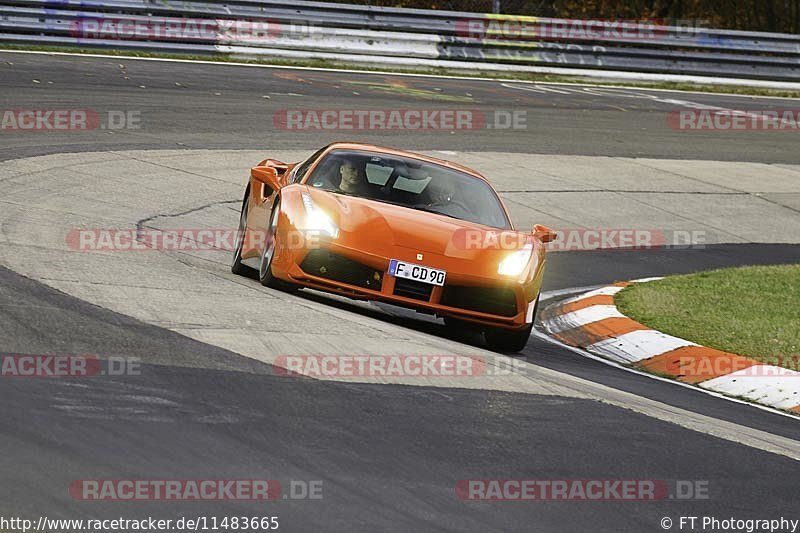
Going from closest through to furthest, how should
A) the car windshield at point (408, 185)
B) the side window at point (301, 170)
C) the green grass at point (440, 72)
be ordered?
the car windshield at point (408, 185) < the side window at point (301, 170) < the green grass at point (440, 72)

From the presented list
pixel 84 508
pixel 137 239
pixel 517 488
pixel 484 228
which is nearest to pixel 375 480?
pixel 517 488

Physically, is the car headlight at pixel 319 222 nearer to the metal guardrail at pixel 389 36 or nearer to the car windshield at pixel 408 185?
the car windshield at pixel 408 185

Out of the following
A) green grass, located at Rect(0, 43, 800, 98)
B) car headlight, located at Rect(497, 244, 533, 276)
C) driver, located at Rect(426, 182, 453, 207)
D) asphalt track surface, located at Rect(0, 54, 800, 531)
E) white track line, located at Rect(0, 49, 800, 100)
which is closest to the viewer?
asphalt track surface, located at Rect(0, 54, 800, 531)

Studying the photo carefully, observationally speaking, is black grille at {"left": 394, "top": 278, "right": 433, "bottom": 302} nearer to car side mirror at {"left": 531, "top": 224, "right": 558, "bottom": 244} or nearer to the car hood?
the car hood

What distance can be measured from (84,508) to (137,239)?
640 cm

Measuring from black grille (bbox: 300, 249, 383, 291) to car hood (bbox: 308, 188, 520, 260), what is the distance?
4.8 inches

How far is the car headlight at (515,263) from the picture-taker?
877cm

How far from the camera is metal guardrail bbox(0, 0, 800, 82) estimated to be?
922 inches

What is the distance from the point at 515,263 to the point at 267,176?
7.43 feet

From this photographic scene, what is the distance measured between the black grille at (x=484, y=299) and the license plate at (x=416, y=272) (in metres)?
0.11
